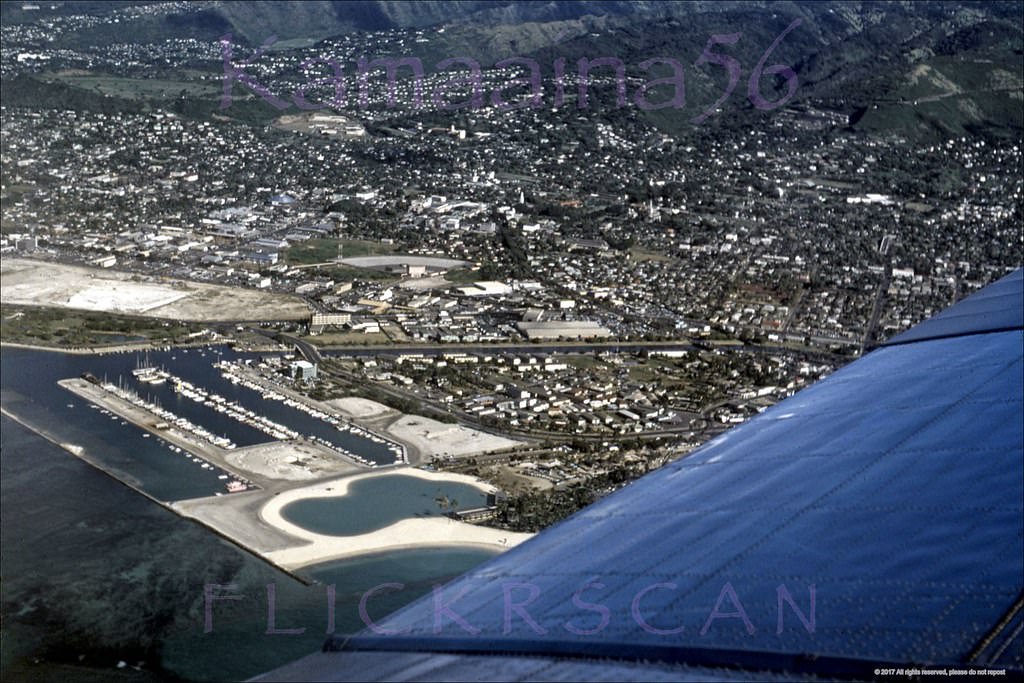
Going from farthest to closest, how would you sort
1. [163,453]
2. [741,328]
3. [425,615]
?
[741,328]
[163,453]
[425,615]

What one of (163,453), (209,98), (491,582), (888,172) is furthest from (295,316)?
(209,98)

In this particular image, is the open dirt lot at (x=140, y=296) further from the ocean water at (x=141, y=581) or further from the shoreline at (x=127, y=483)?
the ocean water at (x=141, y=581)

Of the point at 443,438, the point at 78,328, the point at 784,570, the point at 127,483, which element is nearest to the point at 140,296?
A: the point at 78,328

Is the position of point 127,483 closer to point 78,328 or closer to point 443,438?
point 443,438

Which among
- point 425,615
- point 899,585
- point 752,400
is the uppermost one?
point 899,585

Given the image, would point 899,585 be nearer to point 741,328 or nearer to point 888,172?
point 741,328

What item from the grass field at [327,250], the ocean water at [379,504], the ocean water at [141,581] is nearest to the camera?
the ocean water at [141,581]

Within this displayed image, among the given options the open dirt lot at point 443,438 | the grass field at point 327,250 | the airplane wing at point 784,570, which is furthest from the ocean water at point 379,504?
the grass field at point 327,250
